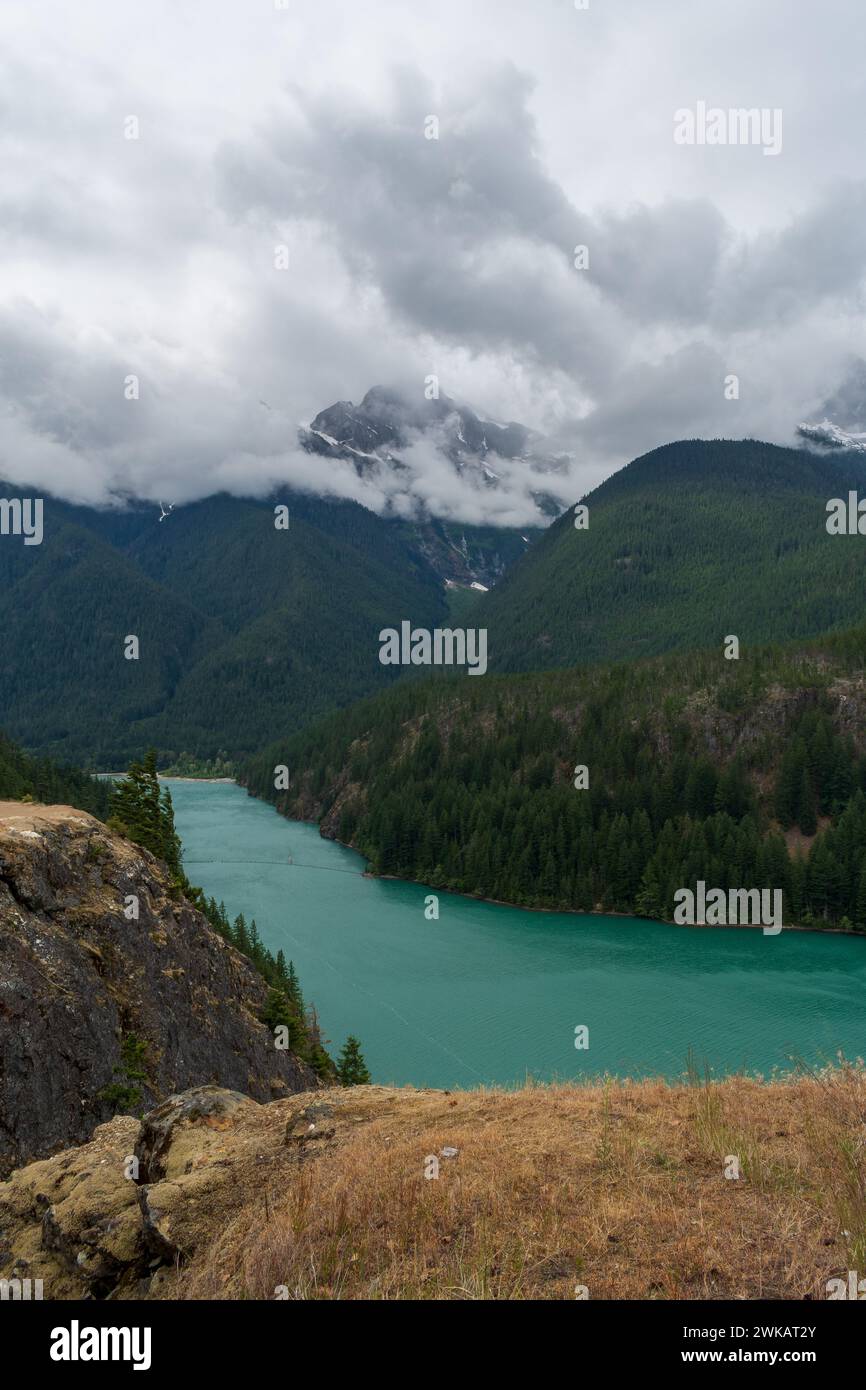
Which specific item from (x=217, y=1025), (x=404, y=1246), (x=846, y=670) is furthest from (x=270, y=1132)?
(x=846, y=670)

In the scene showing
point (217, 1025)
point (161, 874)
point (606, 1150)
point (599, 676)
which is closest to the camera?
point (606, 1150)

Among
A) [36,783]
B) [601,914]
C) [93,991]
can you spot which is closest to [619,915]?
[601,914]

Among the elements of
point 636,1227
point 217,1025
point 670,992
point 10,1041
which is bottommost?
point 670,992

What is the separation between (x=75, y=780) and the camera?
102 m

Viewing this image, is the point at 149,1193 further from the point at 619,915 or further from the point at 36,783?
the point at 619,915

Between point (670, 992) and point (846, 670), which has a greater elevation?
point (846, 670)

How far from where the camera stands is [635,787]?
114 m

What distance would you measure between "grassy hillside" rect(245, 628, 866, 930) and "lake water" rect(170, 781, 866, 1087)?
688 centimetres

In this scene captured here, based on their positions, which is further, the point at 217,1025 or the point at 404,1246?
the point at 217,1025

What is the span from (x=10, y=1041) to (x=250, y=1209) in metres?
9.47

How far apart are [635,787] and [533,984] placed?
53.5m

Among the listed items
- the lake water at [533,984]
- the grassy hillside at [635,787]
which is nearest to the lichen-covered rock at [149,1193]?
the lake water at [533,984]

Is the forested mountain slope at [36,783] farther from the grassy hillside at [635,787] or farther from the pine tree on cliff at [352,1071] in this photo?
the grassy hillside at [635,787]
